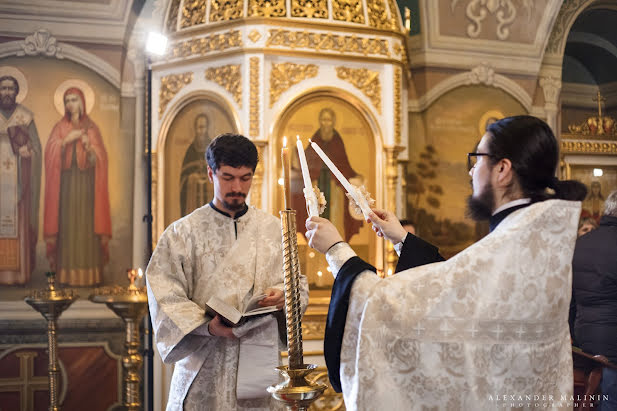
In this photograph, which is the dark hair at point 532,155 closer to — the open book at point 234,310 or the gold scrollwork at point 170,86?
the open book at point 234,310

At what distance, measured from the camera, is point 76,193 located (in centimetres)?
580

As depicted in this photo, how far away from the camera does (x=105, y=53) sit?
595cm

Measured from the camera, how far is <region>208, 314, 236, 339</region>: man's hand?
2654 mm

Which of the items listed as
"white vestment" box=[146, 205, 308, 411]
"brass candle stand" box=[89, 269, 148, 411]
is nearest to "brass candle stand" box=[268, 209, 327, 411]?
"white vestment" box=[146, 205, 308, 411]

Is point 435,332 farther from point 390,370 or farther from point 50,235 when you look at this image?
point 50,235

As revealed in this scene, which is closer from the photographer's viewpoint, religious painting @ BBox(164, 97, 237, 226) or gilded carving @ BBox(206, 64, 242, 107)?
gilded carving @ BBox(206, 64, 242, 107)

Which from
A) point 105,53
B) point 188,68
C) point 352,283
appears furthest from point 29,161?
point 352,283

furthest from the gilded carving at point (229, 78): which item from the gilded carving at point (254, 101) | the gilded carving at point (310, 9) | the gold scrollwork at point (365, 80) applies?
the gold scrollwork at point (365, 80)

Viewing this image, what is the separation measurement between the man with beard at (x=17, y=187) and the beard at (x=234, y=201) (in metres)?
3.37

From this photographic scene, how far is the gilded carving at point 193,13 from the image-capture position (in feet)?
17.1

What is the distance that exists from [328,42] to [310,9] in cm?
30

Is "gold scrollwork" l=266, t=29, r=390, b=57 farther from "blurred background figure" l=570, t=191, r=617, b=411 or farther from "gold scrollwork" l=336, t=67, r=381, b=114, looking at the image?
"blurred background figure" l=570, t=191, r=617, b=411

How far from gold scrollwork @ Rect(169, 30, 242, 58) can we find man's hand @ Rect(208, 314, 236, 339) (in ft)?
9.56

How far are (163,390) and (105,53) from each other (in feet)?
10.1
